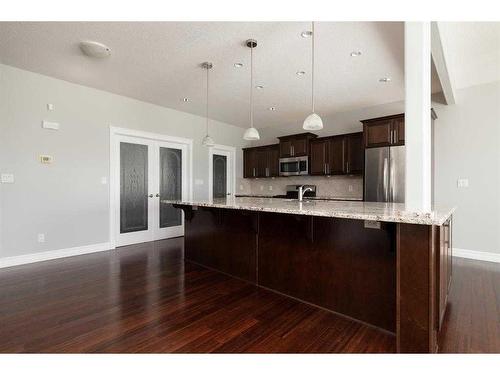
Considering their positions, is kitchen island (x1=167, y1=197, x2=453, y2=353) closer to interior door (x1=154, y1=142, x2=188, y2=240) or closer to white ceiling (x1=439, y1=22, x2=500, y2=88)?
white ceiling (x1=439, y1=22, x2=500, y2=88)

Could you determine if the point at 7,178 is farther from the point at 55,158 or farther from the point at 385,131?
the point at 385,131

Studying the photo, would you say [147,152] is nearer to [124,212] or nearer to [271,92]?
[124,212]

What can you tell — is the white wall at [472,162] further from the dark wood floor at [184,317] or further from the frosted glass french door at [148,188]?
the frosted glass french door at [148,188]

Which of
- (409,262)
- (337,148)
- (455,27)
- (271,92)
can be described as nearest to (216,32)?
(271,92)

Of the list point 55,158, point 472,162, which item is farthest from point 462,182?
point 55,158

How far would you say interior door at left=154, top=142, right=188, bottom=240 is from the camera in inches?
200

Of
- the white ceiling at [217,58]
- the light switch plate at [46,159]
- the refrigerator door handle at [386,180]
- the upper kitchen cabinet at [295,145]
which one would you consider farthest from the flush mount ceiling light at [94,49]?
the refrigerator door handle at [386,180]

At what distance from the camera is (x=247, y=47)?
2.91 meters

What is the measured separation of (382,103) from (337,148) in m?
1.11

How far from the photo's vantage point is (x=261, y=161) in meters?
6.46

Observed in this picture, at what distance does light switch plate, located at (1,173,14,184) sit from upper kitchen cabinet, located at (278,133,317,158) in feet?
15.5

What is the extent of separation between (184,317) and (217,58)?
2825mm

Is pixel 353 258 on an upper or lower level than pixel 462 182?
lower

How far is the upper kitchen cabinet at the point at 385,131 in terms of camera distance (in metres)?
4.14
